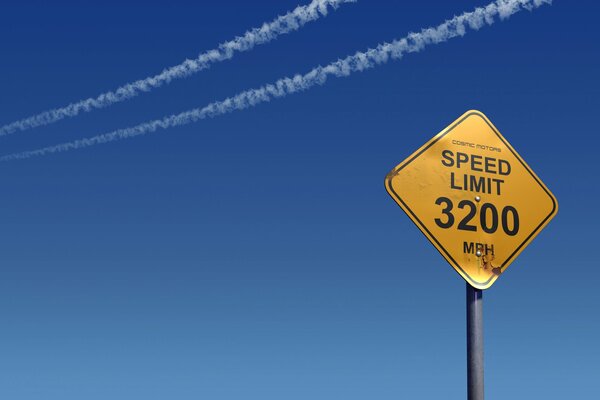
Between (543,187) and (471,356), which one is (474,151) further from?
(471,356)

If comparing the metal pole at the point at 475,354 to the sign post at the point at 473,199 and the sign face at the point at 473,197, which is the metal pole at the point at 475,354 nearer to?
the sign post at the point at 473,199

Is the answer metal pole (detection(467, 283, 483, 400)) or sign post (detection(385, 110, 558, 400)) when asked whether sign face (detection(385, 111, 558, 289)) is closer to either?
sign post (detection(385, 110, 558, 400))

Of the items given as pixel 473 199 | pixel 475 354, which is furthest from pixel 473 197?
pixel 475 354

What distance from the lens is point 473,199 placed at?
4.75 meters

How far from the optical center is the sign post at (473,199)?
4.60 metres

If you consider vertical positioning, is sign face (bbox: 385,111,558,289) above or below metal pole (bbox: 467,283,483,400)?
above

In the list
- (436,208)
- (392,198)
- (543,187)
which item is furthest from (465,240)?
(543,187)

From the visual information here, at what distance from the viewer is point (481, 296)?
4473 mm

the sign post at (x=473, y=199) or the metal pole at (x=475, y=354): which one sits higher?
the sign post at (x=473, y=199)

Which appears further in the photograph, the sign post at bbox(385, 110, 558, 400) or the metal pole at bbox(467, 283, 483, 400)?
the sign post at bbox(385, 110, 558, 400)

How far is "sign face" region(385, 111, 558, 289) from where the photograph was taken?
15.1ft

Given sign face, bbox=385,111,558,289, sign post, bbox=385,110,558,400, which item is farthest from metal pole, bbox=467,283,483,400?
sign face, bbox=385,111,558,289

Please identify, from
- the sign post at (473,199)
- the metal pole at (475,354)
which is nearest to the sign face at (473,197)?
the sign post at (473,199)

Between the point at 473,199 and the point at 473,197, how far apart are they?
16mm
